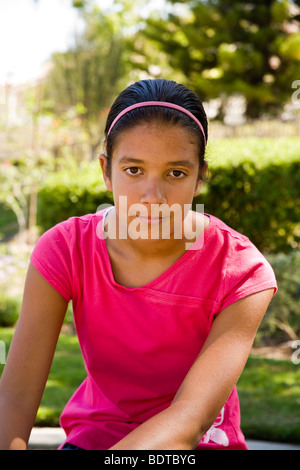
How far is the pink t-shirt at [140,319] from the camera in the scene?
4.89 ft

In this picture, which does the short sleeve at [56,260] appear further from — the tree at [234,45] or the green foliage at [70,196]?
the tree at [234,45]

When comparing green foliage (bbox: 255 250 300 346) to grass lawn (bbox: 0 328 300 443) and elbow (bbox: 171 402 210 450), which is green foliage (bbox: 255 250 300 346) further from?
elbow (bbox: 171 402 210 450)

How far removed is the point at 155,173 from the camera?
4.69 ft

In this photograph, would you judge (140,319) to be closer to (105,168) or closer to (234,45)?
(105,168)

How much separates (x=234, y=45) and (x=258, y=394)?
14.7 metres

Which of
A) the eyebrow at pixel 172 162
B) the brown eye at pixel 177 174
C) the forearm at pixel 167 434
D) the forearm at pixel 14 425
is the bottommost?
the forearm at pixel 14 425

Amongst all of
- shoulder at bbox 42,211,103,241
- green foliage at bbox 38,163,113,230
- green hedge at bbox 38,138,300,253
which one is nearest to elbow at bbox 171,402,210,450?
shoulder at bbox 42,211,103,241

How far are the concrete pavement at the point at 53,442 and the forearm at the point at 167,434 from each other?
1.44 m

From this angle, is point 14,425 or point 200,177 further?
point 200,177

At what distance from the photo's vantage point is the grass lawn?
2951 mm

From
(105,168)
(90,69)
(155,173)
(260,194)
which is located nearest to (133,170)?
(155,173)

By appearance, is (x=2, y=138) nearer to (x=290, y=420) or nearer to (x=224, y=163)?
(x=224, y=163)

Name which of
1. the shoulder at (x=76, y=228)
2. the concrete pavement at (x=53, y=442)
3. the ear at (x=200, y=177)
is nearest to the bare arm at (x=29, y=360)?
the shoulder at (x=76, y=228)
